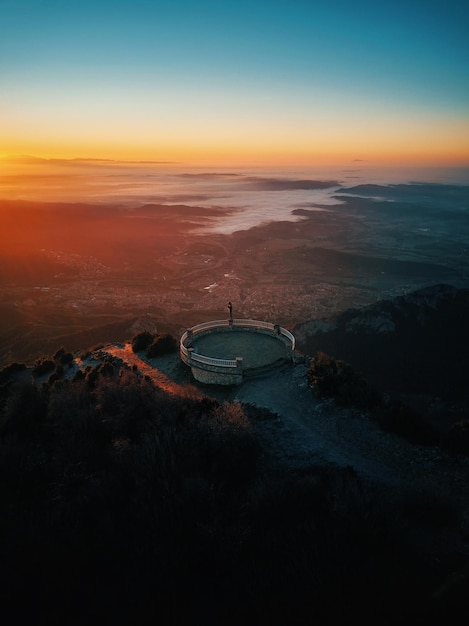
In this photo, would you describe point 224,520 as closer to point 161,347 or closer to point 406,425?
point 406,425

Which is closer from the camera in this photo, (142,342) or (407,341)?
(142,342)

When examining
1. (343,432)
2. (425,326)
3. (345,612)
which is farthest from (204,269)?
(345,612)

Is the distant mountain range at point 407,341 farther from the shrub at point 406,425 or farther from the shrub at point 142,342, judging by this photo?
the shrub at point 406,425

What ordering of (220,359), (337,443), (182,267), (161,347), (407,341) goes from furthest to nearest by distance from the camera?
(182,267), (407,341), (161,347), (220,359), (337,443)

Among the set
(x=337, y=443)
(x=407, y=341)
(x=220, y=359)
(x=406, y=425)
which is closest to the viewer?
(x=337, y=443)

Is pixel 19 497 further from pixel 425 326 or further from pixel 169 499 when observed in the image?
pixel 425 326

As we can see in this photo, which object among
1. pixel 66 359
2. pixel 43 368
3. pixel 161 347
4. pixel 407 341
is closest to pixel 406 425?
pixel 161 347

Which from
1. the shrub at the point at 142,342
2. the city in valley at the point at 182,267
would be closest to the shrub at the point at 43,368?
the shrub at the point at 142,342
